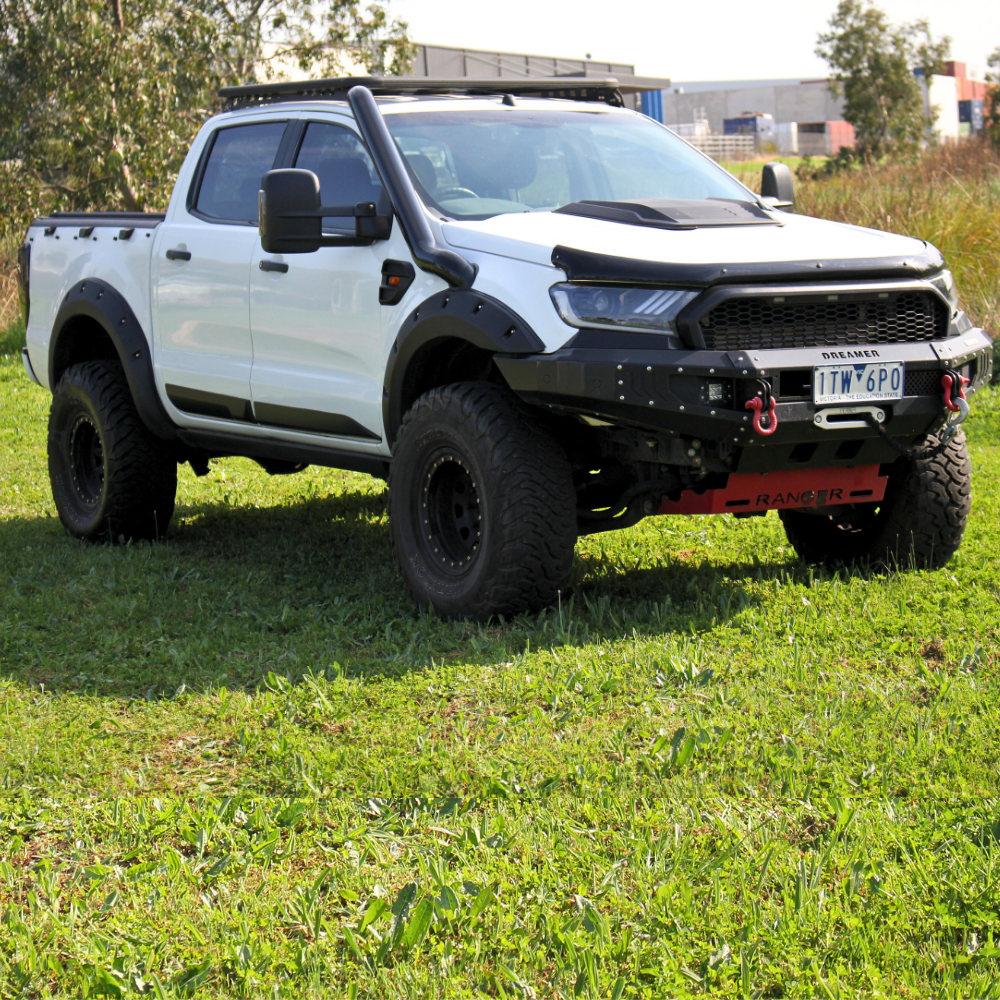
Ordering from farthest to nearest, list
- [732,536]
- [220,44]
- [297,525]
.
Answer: [220,44] → [297,525] → [732,536]

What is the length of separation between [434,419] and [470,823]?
6.62ft

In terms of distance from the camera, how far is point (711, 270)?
443cm

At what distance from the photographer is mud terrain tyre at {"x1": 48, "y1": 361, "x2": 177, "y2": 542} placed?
679 cm

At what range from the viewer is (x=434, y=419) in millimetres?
5020

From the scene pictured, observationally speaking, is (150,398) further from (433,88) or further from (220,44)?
(220,44)

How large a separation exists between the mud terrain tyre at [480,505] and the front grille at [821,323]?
784 millimetres

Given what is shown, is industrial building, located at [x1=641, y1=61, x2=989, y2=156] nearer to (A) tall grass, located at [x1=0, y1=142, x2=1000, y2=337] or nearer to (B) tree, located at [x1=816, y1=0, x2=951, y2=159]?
(B) tree, located at [x1=816, y1=0, x2=951, y2=159]

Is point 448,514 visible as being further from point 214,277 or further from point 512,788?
point 512,788

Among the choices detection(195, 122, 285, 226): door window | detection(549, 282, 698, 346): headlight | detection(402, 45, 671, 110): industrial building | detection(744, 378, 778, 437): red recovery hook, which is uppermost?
detection(402, 45, 671, 110): industrial building

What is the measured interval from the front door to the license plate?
1783 millimetres

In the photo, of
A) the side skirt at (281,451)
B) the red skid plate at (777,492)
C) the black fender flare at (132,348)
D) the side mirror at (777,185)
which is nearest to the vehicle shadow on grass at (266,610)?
the red skid plate at (777,492)

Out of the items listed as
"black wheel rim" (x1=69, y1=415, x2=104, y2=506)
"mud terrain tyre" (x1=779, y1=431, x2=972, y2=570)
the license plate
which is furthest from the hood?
"black wheel rim" (x1=69, y1=415, x2=104, y2=506)

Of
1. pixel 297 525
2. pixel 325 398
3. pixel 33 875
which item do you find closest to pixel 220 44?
pixel 297 525

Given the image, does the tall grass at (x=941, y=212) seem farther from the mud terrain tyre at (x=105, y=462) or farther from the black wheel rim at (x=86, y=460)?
the black wheel rim at (x=86, y=460)
